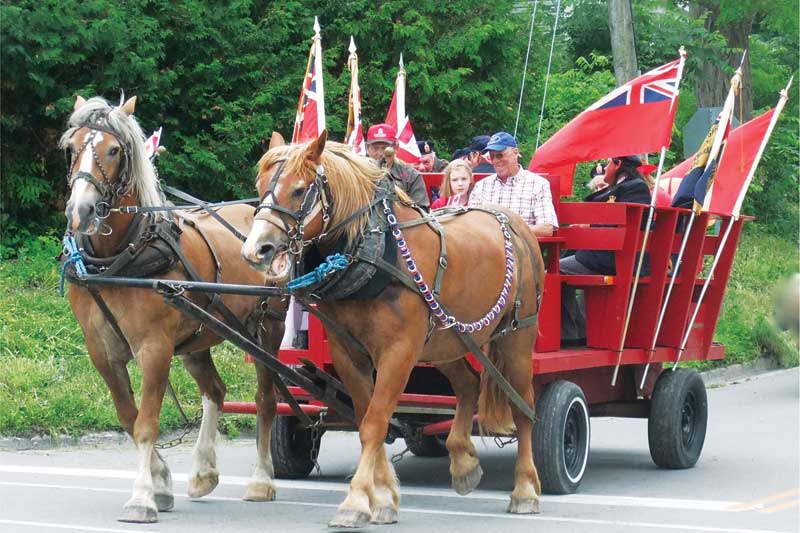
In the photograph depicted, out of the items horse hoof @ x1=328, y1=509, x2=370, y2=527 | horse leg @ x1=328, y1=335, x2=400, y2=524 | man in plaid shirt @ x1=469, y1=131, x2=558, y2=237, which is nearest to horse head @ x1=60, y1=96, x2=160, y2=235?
horse leg @ x1=328, y1=335, x2=400, y2=524

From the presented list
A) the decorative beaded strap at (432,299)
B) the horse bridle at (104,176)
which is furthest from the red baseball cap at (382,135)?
the horse bridle at (104,176)

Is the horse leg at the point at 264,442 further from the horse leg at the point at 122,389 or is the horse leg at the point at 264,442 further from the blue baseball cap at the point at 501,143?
the blue baseball cap at the point at 501,143

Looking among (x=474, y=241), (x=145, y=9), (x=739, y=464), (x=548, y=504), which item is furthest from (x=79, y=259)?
(x=145, y=9)

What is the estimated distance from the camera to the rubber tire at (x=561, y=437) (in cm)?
845

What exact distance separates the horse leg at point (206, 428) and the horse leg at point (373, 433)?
1.54 m

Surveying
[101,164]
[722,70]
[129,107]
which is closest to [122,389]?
[101,164]

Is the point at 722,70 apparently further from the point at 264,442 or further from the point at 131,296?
the point at 131,296

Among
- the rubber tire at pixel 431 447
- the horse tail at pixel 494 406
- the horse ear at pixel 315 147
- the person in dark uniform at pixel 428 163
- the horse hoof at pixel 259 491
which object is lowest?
the rubber tire at pixel 431 447

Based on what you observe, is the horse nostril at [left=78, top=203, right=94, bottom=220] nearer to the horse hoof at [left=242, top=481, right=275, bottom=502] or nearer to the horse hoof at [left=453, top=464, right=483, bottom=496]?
the horse hoof at [left=242, top=481, right=275, bottom=502]

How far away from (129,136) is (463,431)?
2742mm

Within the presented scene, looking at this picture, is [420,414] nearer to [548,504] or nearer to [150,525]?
[548,504]

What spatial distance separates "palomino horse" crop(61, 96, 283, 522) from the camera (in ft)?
24.3

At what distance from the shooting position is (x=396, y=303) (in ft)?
23.4

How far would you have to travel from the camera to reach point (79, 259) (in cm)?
756
